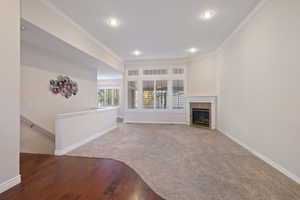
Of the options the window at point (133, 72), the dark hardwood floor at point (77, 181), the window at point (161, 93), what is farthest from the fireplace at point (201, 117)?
the dark hardwood floor at point (77, 181)

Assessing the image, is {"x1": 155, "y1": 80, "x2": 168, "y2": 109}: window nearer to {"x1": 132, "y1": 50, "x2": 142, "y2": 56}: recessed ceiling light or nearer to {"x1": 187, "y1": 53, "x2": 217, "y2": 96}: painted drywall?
{"x1": 187, "y1": 53, "x2": 217, "y2": 96}: painted drywall

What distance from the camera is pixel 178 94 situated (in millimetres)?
6250

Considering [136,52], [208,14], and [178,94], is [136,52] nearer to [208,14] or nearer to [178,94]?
[178,94]

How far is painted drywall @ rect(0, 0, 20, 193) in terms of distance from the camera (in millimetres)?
1624

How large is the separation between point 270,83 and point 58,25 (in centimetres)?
429

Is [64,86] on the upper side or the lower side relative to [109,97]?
upper

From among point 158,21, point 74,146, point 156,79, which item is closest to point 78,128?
point 74,146

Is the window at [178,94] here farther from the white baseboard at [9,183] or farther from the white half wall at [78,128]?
the white baseboard at [9,183]

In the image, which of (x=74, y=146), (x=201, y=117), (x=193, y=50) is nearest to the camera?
(x=74, y=146)

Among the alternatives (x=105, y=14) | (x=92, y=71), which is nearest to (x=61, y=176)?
(x=105, y=14)

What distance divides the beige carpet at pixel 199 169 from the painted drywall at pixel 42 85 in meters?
1.66

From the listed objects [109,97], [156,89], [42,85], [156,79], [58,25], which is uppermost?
[58,25]

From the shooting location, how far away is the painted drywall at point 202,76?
5.30m

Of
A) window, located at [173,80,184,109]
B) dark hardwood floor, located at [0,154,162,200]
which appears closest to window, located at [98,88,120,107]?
window, located at [173,80,184,109]
